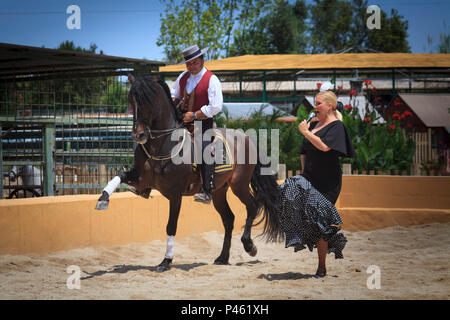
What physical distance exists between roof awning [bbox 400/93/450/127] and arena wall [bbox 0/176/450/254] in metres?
16.7

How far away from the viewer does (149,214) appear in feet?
32.1

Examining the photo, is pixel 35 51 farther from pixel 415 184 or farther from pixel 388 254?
pixel 415 184

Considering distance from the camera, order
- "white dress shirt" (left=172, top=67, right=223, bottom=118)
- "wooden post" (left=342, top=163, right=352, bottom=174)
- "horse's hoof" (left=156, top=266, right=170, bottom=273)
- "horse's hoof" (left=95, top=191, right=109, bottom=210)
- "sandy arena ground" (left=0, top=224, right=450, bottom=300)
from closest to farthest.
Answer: "sandy arena ground" (left=0, top=224, right=450, bottom=300) < "horse's hoof" (left=95, top=191, right=109, bottom=210) < "horse's hoof" (left=156, top=266, right=170, bottom=273) < "white dress shirt" (left=172, top=67, right=223, bottom=118) < "wooden post" (left=342, top=163, right=352, bottom=174)

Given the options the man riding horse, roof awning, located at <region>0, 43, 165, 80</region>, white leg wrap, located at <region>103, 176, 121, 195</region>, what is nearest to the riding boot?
the man riding horse

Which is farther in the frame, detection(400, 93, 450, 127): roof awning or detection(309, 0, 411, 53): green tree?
detection(309, 0, 411, 53): green tree

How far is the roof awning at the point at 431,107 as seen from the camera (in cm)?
2855

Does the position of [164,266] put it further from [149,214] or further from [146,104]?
[149,214]

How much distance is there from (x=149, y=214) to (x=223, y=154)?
2.01 m

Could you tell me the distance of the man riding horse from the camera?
778cm

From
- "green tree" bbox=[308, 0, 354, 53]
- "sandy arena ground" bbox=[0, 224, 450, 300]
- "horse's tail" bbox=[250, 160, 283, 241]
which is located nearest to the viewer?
"sandy arena ground" bbox=[0, 224, 450, 300]

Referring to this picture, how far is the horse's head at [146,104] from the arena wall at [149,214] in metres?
1.82

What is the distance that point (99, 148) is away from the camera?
1011 cm

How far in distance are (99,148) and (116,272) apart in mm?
3146

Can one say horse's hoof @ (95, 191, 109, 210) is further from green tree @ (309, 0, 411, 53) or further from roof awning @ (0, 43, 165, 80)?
green tree @ (309, 0, 411, 53)
